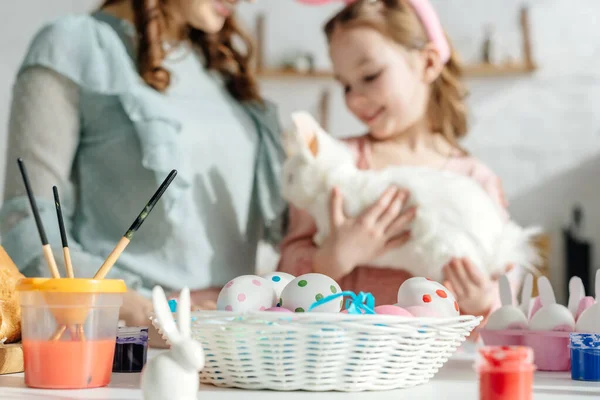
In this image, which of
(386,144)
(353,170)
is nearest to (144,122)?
(353,170)

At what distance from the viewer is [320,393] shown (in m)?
0.62

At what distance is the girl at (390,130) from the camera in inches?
49.9

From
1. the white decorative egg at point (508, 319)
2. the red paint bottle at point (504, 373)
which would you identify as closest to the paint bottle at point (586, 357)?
the white decorative egg at point (508, 319)

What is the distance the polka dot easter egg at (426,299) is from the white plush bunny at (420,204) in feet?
1.70

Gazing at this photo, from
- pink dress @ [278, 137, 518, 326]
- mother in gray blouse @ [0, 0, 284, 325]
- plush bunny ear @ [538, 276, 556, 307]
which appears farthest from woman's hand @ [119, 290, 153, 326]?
plush bunny ear @ [538, 276, 556, 307]

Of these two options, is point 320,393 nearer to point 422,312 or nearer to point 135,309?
point 422,312

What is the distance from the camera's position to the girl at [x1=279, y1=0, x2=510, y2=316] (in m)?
1.27

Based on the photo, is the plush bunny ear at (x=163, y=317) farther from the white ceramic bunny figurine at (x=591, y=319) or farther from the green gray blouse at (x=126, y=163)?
the green gray blouse at (x=126, y=163)

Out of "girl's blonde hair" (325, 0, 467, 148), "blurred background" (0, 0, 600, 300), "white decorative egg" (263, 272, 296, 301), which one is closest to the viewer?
"white decorative egg" (263, 272, 296, 301)

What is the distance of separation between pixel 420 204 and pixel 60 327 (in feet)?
2.58

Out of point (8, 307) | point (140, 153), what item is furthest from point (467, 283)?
point (8, 307)

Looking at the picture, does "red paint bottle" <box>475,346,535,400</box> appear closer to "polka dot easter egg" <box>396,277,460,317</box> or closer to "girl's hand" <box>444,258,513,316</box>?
"polka dot easter egg" <box>396,277,460,317</box>

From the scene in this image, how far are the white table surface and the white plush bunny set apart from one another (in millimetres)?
494

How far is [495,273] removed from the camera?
1.28 metres
